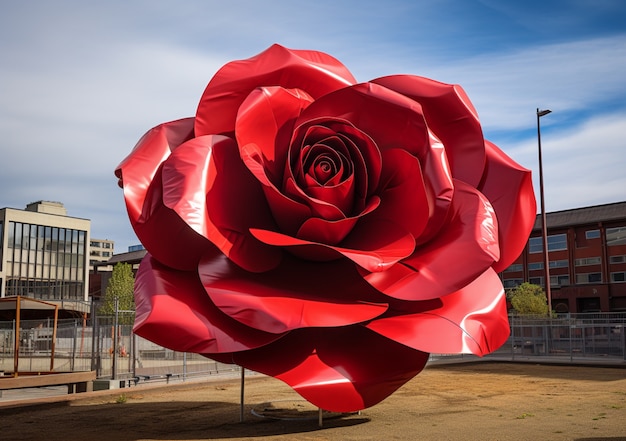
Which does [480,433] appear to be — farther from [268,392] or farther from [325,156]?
[268,392]

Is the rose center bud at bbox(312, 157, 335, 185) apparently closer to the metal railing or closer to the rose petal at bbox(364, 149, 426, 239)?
the rose petal at bbox(364, 149, 426, 239)

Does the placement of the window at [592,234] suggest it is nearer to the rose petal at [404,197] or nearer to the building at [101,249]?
the rose petal at [404,197]

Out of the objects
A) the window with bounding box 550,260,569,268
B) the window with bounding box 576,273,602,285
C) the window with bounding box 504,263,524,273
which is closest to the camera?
the window with bounding box 576,273,602,285

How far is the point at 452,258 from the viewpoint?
4.81m

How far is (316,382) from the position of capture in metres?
4.79

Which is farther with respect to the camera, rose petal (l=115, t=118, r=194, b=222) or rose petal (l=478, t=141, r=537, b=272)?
rose petal (l=478, t=141, r=537, b=272)

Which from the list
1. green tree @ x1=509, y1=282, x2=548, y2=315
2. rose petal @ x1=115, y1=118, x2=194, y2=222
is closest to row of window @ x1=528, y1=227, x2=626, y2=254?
green tree @ x1=509, y1=282, x2=548, y2=315

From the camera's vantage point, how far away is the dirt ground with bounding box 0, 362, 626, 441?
754 cm

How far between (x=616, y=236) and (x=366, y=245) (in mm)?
64796

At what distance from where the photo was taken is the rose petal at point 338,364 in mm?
4812

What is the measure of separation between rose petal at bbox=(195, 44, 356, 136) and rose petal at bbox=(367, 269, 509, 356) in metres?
1.99

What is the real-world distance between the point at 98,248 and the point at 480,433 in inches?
6302

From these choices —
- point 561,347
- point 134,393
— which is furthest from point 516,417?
point 561,347

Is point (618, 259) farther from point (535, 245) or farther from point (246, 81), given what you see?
point (246, 81)
